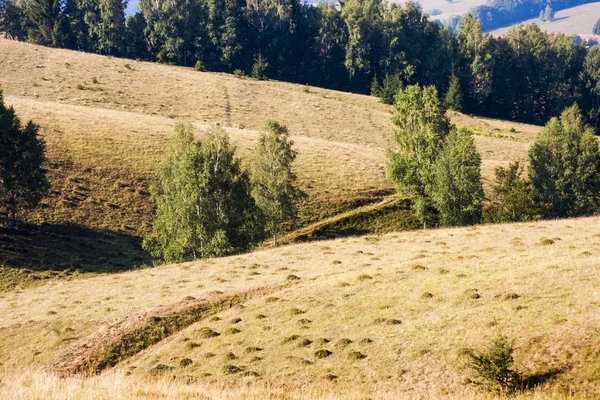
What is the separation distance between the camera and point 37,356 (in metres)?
32.0

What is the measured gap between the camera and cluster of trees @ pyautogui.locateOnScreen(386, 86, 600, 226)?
238 ft

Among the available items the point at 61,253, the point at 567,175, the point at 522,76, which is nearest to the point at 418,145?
the point at 567,175

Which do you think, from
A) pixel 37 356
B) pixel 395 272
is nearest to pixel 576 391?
pixel 395 272

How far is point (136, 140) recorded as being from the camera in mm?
94250

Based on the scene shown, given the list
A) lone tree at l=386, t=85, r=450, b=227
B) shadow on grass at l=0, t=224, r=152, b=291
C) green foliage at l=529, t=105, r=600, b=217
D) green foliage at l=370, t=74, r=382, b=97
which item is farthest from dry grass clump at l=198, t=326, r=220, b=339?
green foliage at l=370, t=74, r=382, b=97

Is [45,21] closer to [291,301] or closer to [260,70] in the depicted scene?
[260,70]

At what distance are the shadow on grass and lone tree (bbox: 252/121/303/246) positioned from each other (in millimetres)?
15555

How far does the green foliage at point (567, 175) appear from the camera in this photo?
80.7 m

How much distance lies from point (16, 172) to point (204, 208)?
2466 cm

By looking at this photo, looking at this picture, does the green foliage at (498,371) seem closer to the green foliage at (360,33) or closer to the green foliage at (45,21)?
the green foliage at (360,33)

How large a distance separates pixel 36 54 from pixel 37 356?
449 feet

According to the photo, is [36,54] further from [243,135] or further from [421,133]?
[421,133]

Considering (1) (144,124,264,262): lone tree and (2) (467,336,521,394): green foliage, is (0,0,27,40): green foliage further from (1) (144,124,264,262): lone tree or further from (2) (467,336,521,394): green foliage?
(2) (467,336,521,394): green foliage

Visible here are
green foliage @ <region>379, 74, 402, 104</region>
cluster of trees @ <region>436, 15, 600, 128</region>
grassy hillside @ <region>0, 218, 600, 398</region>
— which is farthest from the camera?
cluster of trees @ <region>436, 15, 600, 128</region>
